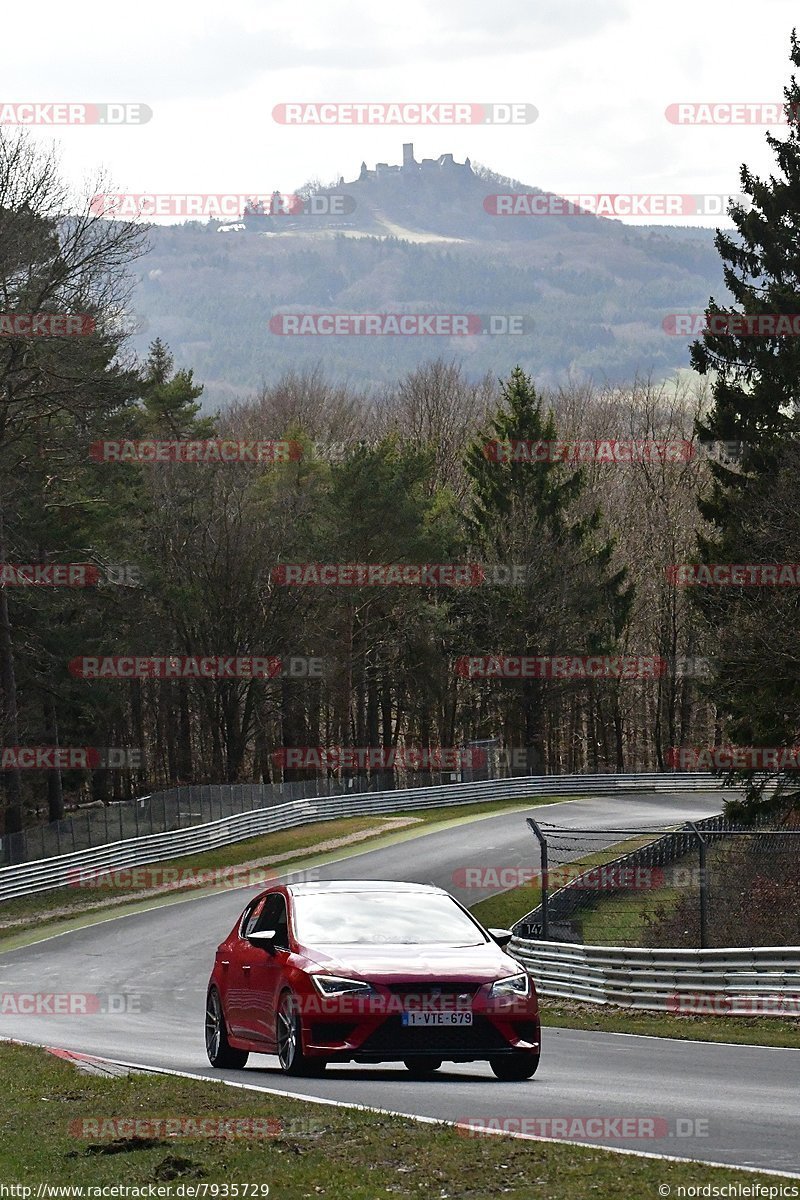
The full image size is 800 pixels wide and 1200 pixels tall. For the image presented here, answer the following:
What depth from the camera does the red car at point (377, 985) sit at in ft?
36.5

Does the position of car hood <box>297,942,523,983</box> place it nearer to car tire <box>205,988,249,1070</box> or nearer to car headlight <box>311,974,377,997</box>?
car headlight <box>311,974,377,997</box>

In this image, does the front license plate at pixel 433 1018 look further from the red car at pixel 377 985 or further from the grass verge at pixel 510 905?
the grass verge at pixel 510 905

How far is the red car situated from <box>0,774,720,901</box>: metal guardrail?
26613 millimetres

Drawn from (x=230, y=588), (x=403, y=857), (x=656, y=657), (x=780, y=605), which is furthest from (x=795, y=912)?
(x=656, y=657)

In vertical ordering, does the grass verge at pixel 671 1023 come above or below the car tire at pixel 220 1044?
below

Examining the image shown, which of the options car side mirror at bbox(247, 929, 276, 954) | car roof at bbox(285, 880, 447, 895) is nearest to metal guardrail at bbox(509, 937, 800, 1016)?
car roof at bbox(285, 880, 447, 895)

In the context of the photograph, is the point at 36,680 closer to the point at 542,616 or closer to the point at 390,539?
the point at 390,539

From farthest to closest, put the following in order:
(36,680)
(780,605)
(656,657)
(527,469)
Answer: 1. (656,657)
2. (527,469)
3. (36,680)
4. (780,605)

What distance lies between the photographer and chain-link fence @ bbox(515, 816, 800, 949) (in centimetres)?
2111

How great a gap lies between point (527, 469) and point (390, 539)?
7.98 m

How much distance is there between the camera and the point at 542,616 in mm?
68500

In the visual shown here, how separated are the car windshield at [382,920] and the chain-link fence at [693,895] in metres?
8.07

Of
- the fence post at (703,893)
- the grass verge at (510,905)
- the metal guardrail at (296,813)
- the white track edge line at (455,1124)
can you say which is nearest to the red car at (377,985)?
the white track edge line at (455,1124)

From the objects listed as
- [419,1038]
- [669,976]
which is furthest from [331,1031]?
[669,976]
